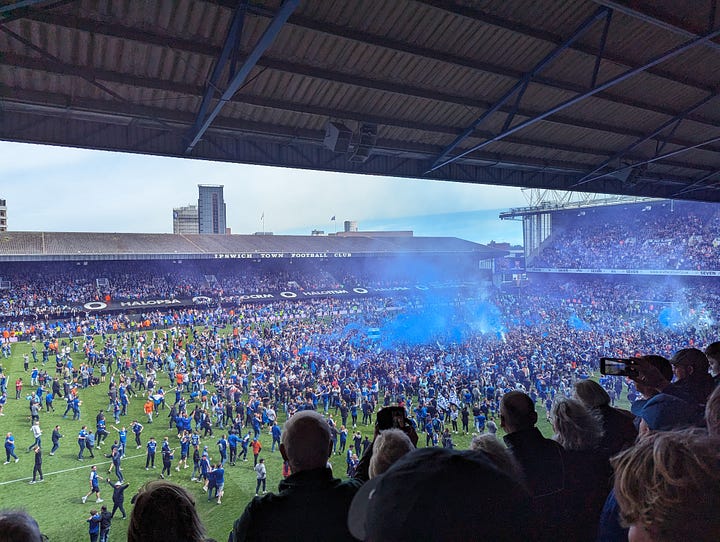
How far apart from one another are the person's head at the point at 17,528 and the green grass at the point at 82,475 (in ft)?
24.3

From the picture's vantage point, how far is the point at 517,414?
8.60 ft

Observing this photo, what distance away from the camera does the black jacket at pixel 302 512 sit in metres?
1.89

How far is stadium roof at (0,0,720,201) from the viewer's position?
5.35 metres

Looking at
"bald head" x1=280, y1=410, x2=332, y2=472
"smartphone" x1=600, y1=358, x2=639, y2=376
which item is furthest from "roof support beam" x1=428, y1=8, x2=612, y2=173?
"bald head" x1=280, y1=410, x2=332, y2=472

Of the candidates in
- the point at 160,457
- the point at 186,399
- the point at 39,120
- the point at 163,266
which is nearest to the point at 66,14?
the point at 39,120

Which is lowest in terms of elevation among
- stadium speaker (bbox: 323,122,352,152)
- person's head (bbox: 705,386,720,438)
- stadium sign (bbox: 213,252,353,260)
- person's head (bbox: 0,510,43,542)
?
person's head (bbox: 0,510,43,542)

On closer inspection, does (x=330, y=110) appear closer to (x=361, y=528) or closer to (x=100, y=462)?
(x=361, y=528)

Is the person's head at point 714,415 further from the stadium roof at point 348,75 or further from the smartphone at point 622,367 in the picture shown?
the stadium roof at point 348,75

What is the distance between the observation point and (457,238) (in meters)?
47.4

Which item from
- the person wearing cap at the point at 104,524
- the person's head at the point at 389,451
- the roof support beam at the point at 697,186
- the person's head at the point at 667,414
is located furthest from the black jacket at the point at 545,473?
the roof support beam at the point at 697,186

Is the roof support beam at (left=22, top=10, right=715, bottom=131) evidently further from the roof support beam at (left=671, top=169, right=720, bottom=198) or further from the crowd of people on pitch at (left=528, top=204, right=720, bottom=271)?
the crowd of people on pitch at (left=528, top=204, right=720, bottom=271)

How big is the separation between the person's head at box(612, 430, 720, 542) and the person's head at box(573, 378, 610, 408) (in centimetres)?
228

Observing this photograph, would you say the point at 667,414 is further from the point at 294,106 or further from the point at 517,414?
the point at 294,106

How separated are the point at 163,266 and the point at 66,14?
28895mm
